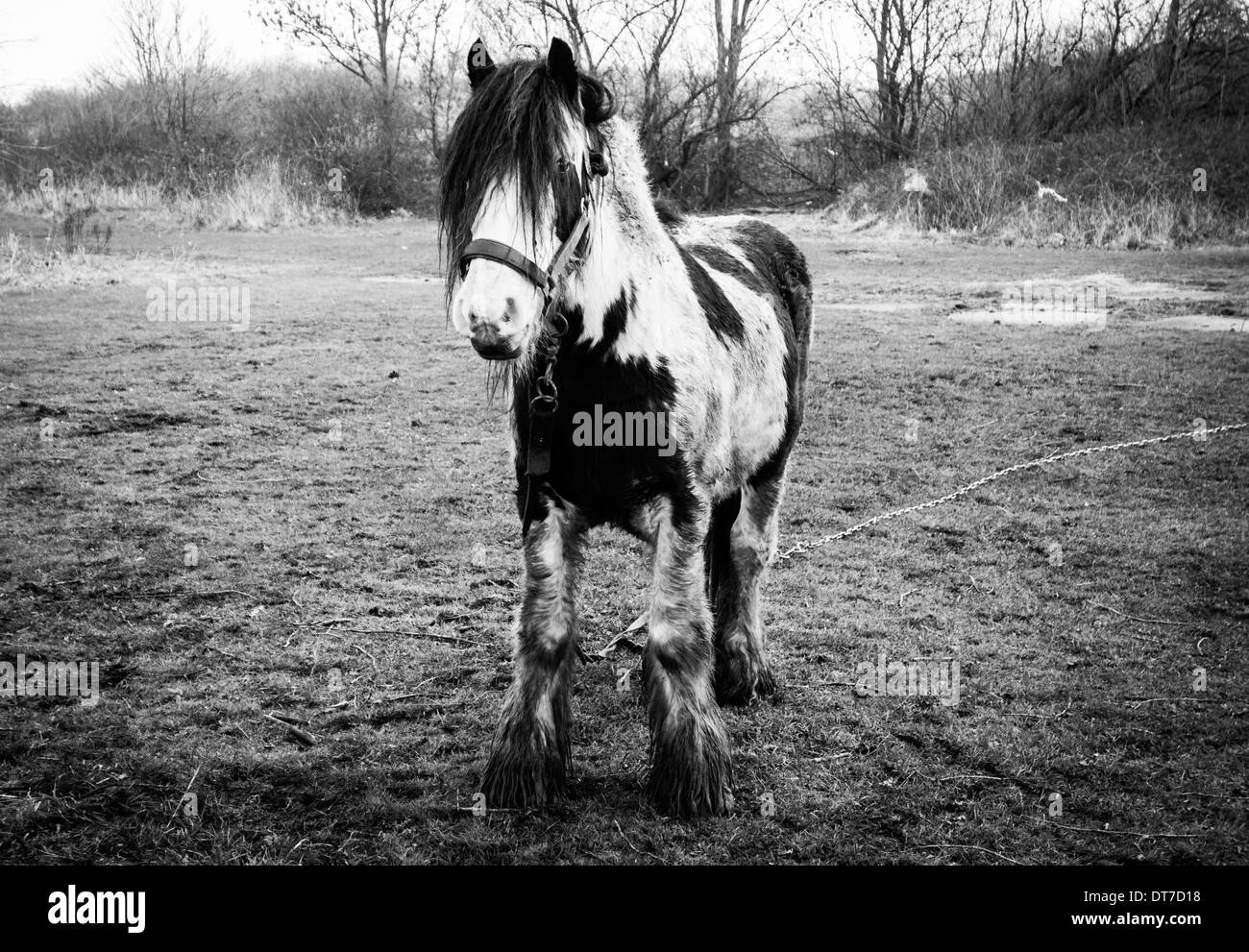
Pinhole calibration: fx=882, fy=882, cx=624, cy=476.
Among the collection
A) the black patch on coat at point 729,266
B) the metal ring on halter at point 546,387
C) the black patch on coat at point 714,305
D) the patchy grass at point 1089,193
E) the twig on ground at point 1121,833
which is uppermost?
the patchy grass at point 1089,193

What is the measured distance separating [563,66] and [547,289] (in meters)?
0.76

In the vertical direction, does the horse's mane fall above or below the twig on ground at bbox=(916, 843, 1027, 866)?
above

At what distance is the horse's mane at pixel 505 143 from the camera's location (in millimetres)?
2871

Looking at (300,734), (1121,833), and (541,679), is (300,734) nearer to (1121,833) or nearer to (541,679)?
(541,679)

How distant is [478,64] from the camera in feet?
10.3

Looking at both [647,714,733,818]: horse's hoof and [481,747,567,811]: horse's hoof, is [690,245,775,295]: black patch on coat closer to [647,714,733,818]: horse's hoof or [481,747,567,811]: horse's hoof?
[647,714,733,818]: horse's hoof

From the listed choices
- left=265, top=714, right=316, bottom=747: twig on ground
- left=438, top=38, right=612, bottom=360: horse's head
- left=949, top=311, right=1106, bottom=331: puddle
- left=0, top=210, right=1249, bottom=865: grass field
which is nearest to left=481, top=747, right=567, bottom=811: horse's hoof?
left=0, top=210, right=1249, bottom=865: grass field

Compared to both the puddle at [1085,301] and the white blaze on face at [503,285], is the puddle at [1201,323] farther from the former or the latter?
the white blaze on face at [503,285]

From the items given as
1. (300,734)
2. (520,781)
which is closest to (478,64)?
(520,781)

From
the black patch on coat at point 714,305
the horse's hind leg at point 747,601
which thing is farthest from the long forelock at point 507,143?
the horse's hind leg at point 747,601

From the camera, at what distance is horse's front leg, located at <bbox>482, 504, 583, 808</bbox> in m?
3.58

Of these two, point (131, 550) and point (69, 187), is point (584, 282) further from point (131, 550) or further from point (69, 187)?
point (69, 187)

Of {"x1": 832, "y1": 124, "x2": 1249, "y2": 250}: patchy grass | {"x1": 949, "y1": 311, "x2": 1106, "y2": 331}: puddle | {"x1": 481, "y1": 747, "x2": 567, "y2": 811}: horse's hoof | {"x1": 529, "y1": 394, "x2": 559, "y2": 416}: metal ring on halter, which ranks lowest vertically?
{"x1": 481, "y1": 747, "x2": 567, "y2": 811}: horse's hoof

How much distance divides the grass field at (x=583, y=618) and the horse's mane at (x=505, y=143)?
2251 millimetres
